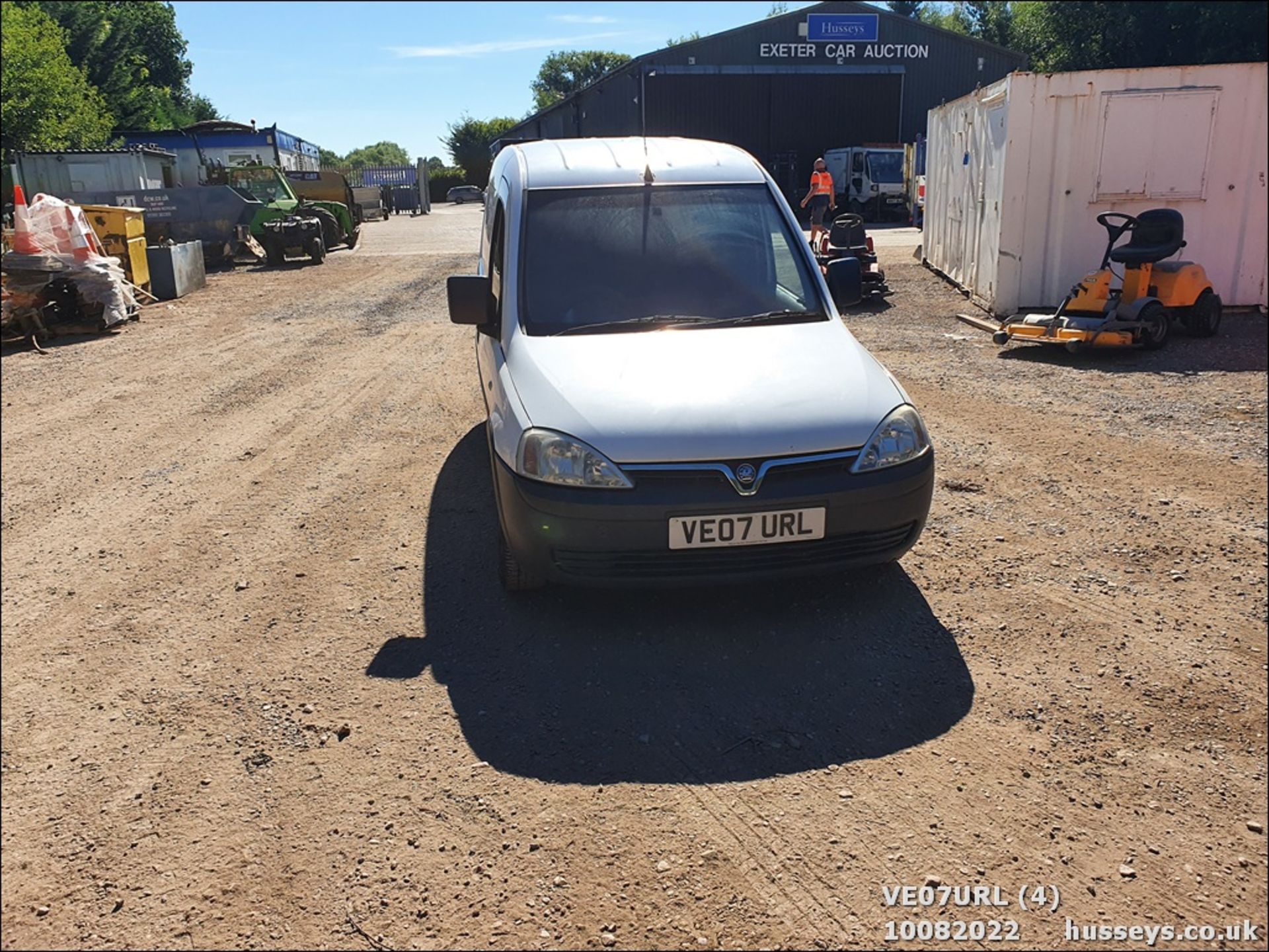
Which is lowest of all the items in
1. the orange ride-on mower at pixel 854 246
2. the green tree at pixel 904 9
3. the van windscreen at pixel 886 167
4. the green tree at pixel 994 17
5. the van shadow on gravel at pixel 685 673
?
the van shadow on gravel at pixel 685 673

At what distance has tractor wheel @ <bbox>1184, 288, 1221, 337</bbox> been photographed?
32.1ft

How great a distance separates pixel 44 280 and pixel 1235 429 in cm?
Answer: 1102

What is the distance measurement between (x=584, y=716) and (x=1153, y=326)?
26.3ft

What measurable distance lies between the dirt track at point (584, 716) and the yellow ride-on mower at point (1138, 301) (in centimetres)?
342

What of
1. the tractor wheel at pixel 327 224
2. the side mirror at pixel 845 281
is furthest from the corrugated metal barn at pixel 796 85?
the side mirror at pixel 845 281

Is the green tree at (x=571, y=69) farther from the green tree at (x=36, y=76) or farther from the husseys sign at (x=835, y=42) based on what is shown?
the green tree at (x=36, y=76)

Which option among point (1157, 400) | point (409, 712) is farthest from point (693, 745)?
point (1157, 400)

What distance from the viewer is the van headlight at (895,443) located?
379cm

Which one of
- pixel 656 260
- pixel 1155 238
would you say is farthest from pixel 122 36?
A: pixel 1155 238

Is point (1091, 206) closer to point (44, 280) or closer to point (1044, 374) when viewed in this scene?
point (1044, 374)

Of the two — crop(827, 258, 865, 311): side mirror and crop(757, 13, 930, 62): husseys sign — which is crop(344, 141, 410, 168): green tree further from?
crop(827, 258, 865, 311): side mirror

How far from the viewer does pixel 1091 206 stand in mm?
10984

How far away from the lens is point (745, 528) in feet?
12.0

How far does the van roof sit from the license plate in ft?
7.08
